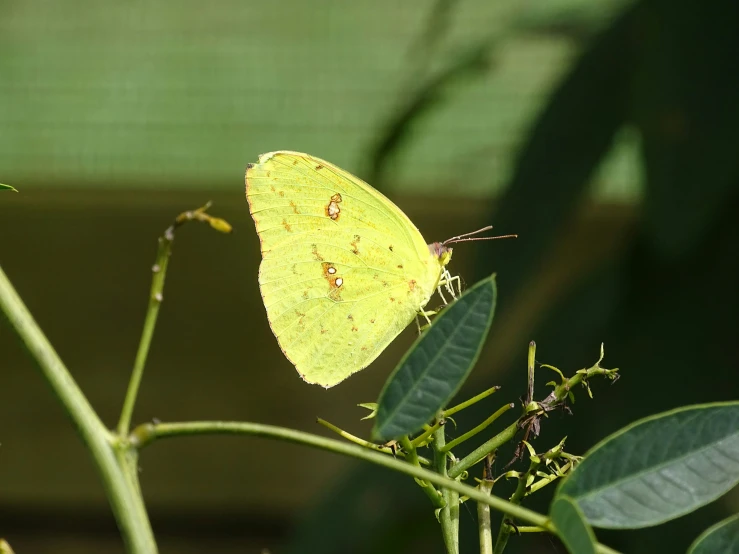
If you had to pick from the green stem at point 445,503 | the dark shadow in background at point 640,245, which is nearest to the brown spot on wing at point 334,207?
the green stem at point 445,503

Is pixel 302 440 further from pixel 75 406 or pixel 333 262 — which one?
pixel 333 262

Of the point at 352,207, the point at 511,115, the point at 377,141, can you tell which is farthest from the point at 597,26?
the point at 352,207

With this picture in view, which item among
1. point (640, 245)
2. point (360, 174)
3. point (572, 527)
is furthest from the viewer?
point (360, 174)

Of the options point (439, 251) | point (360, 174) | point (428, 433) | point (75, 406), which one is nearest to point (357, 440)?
point (428, 433)

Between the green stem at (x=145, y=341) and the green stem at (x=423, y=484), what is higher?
the green stem at (x=145, y=341)

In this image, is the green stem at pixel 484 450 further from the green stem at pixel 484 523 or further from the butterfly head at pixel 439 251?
the butterfly head at pixel 439 251

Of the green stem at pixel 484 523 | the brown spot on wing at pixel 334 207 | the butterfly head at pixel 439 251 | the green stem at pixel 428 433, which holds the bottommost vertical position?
the green stem at pixel 484 523
